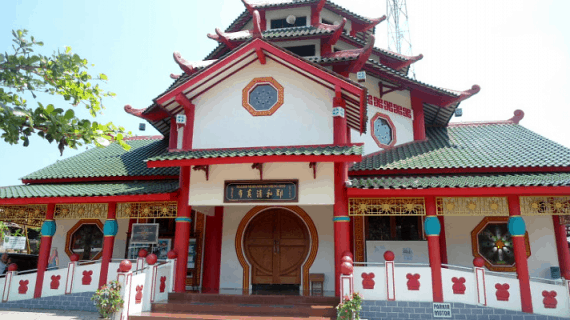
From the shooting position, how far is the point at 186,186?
1046 centimetres

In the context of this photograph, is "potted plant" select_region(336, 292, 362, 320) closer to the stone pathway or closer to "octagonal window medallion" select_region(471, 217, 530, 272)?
"octagonal window medallion" select_region(471, 217, 530, 272)

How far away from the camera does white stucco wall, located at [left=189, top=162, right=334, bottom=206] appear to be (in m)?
9.75

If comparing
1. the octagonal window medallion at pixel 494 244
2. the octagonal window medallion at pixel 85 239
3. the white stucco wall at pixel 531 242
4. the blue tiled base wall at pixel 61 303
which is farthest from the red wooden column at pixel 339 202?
the octagonal window medallion at pixel 85 239

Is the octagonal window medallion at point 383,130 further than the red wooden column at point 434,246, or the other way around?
the octagonal window medallion at point 383,130

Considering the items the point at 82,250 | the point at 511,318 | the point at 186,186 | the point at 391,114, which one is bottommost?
the point at 511,318

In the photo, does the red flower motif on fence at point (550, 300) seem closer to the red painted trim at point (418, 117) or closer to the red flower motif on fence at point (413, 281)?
the red flower motif on fence at point (413, 281)

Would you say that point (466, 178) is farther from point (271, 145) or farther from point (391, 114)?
point (271, 145)

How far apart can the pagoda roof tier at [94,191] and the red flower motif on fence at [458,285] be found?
690cm

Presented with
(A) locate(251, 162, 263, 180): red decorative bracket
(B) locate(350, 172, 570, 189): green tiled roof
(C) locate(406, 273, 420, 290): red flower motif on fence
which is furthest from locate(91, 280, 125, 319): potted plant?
(C) locate(406, 273, 420, 290): red flower motif on fence

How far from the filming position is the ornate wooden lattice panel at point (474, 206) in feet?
31.5

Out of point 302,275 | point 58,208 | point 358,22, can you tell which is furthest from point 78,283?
point 358,22

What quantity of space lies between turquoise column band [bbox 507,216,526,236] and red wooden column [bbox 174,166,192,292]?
767 cm

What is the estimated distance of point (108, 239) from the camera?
430 inches

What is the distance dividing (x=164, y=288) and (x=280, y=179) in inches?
149
